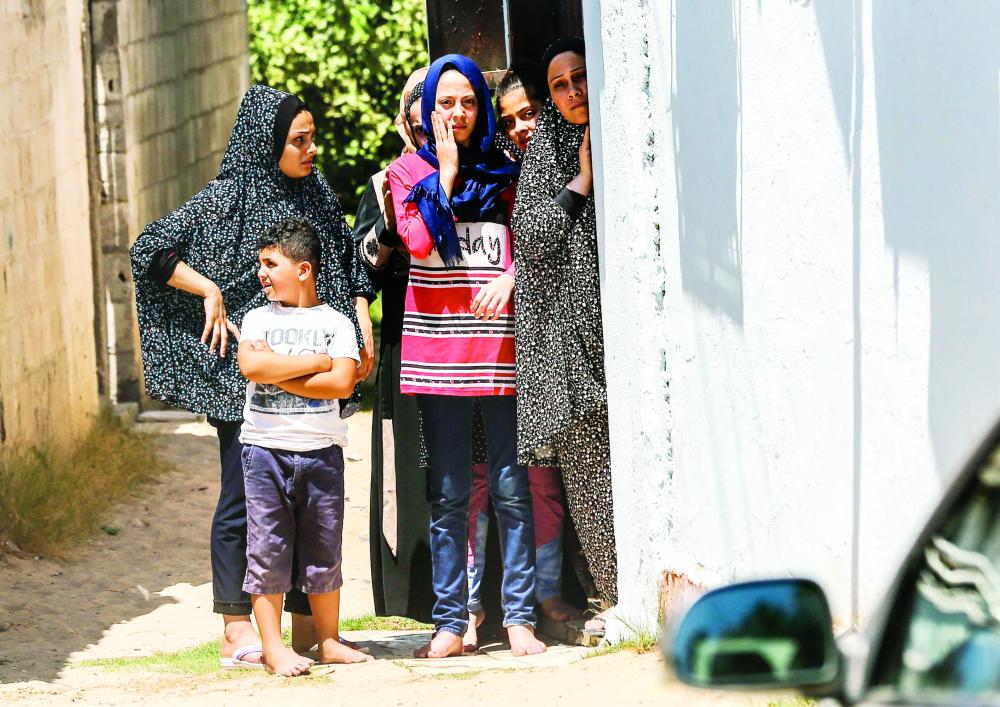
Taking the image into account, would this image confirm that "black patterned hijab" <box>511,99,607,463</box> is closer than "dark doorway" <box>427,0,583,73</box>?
Yes

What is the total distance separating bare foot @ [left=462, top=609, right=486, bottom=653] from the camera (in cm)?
532

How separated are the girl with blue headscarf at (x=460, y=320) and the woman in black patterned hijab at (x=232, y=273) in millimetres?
317

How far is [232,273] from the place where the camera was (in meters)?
5.21

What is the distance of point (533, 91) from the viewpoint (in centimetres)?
548

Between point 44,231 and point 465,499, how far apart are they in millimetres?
4272

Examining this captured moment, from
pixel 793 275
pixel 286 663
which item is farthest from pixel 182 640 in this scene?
pixel 793 275

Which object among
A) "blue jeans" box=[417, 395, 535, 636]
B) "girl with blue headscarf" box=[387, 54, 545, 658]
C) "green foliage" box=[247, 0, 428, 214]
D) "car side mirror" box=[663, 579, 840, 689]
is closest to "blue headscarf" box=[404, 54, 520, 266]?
"girl with blue headscarf" box=[387, 54, 545, 658]

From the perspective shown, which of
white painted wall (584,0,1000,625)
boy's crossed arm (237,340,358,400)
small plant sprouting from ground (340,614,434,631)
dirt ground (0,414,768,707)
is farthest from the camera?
small plant sprouting from ground (340,614,434,631)

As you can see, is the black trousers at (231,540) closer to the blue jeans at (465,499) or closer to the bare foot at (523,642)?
the blue jeans at (465,499)

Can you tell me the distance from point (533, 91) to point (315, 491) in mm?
1601

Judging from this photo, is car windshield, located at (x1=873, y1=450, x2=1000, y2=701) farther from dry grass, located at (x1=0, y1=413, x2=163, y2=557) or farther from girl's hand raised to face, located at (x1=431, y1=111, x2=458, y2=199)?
dry grass, located at (x1=0, y1=413, x2=163, y2=557)

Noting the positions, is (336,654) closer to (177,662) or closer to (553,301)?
(177,662)

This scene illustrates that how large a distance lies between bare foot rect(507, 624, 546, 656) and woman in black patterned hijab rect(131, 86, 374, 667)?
2.29ft

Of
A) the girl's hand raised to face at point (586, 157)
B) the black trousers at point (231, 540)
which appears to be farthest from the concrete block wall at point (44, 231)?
the girl's hand raised to face at point (586, 157)
